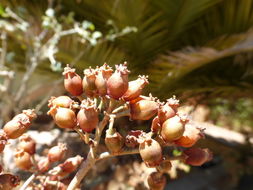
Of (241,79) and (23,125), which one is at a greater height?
(241,79)

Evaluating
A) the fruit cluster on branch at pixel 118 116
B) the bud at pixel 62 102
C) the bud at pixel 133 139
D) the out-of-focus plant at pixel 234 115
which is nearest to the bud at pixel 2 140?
the fruit cluster on branch at pixel 118 116

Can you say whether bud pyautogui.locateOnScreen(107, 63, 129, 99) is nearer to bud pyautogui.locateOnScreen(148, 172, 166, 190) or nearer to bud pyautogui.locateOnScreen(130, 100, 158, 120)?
bud pyautogui.locateOnScreen(130, 100, 158, 120)

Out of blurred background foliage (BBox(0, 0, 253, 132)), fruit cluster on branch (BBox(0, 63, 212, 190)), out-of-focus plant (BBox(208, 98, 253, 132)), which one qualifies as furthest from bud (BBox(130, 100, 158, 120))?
out-of-focus plant (BBox(208, 98, 253, 132))

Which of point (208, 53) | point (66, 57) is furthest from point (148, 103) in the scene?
point (66, 57)

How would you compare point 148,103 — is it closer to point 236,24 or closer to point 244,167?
point 236,24

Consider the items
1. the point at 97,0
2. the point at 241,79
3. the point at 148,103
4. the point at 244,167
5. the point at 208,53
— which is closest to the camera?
the point at 148,103

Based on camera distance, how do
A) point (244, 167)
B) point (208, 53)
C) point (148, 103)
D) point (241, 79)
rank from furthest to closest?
point (244, 167) → point (241, 79) → point (208, 53) → point (148, 103)

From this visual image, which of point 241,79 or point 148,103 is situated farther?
point 241,79

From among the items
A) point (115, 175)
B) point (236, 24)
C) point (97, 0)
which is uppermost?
point (97, 0)
